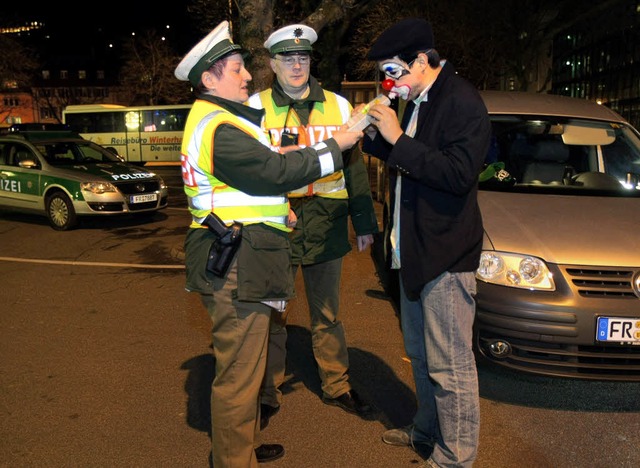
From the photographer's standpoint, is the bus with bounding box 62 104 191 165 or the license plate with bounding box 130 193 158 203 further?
the bus with bounding box 62 104 191 165

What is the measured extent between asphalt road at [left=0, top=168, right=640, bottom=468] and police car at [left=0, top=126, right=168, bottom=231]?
408 centimetres

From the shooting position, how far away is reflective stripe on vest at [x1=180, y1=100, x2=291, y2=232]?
2371 millimetres

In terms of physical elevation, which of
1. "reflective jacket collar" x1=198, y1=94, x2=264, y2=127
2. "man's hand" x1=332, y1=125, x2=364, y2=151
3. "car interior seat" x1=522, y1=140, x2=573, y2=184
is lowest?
"car interior seat" x1=522, y1=140, x2=573, y2=184

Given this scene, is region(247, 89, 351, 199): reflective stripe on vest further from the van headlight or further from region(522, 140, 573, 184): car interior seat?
region(522, 140, 573, 184): car interior seat

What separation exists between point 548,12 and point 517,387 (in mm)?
20181

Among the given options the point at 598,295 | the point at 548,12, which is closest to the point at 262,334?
the point at 598,295

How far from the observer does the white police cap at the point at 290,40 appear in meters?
3.37

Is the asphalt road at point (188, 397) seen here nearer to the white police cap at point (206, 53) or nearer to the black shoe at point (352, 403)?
the black shoe at point (352, 403)

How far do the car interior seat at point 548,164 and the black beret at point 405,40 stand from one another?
7.79 ft

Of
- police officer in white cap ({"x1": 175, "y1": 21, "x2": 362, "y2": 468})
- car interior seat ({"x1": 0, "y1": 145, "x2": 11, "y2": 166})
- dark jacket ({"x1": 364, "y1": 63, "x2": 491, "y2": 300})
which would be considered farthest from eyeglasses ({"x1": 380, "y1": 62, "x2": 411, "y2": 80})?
car interior seat ({"x1": 0, "y1": 145, "x2": 11, "y2": 166})

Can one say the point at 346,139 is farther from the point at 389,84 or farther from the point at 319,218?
the point at 319,218

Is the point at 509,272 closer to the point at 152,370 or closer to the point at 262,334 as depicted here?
the point at 262,334

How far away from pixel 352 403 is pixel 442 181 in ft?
5.64

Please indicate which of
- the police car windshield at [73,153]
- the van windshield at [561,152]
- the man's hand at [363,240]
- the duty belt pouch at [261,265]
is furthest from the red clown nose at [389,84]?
the police car windshield at [73,153]
